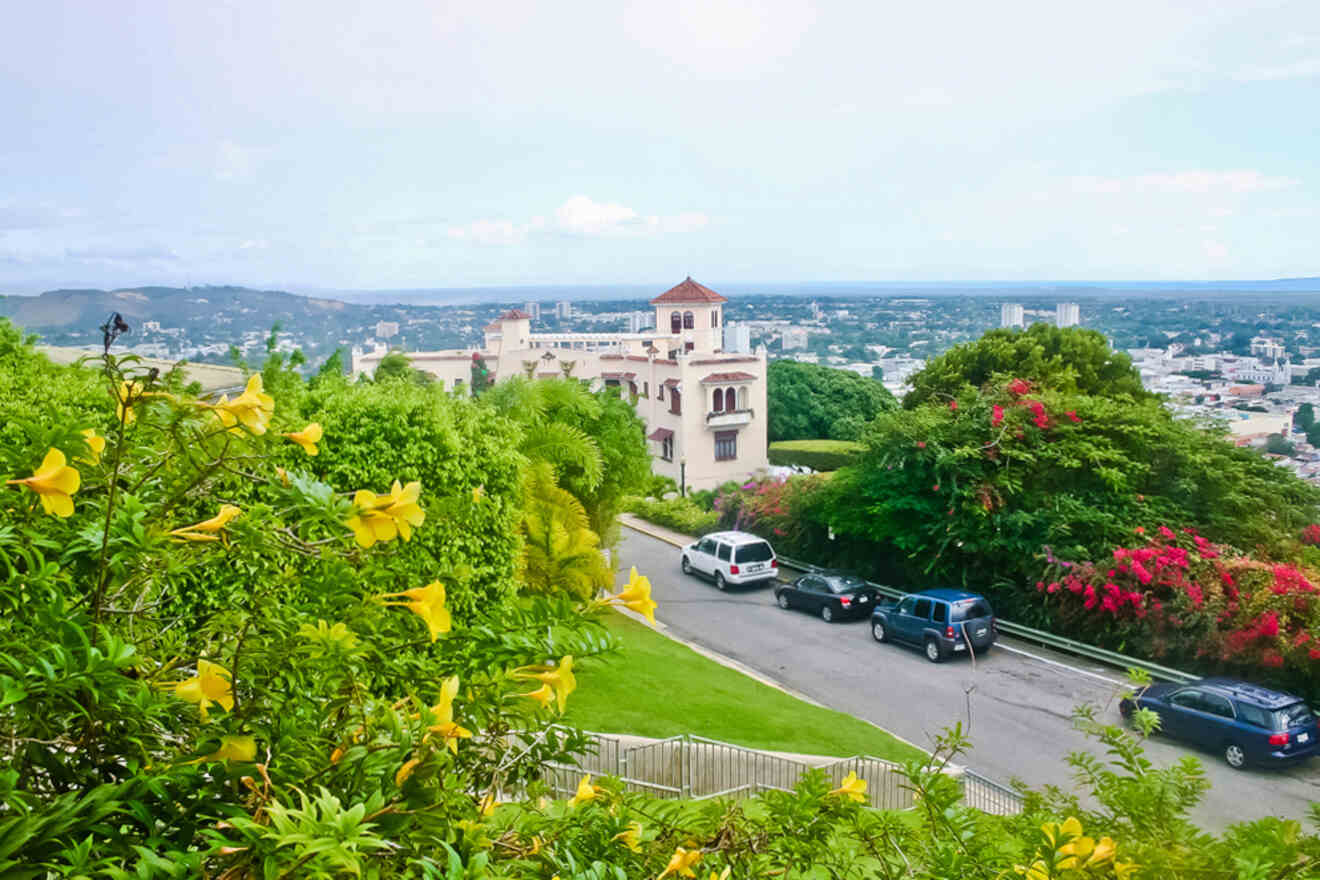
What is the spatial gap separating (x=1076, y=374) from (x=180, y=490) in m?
15.8

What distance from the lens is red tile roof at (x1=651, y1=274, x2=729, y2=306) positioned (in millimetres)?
29844

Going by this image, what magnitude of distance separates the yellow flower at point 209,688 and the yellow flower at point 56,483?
0.33m

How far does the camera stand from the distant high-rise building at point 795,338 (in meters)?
34.1

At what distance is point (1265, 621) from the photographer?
354 inches

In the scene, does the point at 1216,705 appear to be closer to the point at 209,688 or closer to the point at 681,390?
the point at 209,688

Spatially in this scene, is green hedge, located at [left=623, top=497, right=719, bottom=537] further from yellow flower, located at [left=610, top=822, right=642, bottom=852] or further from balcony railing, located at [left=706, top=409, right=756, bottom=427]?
yellow flower, located at [left=610, top=822, right=642, bottom=852]

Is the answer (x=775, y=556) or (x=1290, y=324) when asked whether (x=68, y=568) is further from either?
(x=1290, y=324)

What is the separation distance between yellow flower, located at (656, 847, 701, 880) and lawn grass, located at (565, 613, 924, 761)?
19.9 feet

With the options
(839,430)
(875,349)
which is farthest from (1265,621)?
(839,430)

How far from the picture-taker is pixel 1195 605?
31.7 feet

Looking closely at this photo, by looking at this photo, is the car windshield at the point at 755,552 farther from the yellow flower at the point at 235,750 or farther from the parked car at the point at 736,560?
the yellow flower at the point at 235,750

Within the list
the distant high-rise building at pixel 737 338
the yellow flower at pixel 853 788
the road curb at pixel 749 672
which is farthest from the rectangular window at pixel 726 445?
the yellow flower at pixel 853 788

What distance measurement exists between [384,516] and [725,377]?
66.6ft

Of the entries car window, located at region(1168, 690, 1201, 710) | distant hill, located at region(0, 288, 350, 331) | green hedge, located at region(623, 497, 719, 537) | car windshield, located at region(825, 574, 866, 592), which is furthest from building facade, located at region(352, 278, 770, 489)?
car window, located at region(1168, 690, 1201, 710)
